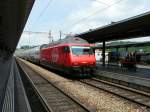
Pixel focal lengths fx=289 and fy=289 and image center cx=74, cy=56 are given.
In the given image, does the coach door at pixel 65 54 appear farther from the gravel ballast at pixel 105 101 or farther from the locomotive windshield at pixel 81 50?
the gravel ballast at pixel 105 101

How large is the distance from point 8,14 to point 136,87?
8150 mm

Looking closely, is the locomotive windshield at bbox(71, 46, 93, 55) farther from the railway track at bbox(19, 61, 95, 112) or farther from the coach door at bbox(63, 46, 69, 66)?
the railway track at bbox(19, 61, 95, 112)

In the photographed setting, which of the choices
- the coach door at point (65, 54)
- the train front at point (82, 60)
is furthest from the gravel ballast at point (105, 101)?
the coach door at point (65, 54)

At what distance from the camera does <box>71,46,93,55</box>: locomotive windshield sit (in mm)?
21750

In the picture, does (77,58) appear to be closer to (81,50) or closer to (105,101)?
(81,50)

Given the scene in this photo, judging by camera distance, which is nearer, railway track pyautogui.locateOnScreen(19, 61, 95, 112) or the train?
railway track pyautogui.locateOnScreen(19, 61, 95, 112)

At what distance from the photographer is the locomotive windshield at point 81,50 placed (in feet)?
71.4

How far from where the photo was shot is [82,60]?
21719 millimetres

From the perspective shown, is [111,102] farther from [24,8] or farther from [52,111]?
[24,8]

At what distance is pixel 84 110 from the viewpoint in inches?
427

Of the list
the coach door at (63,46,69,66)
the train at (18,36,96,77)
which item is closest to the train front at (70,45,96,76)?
the train at (18,36,96,77)

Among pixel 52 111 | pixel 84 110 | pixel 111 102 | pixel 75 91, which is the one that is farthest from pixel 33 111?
pixel 75 91

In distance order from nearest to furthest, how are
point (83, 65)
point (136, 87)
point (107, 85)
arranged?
point (136, 87) → point (107, 85) → point (83, 65)

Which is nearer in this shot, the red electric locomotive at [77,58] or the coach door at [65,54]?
the red electric locomotive at [77,58]
